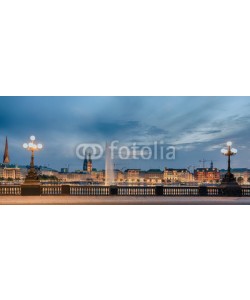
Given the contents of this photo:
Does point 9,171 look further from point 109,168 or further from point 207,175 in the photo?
point 207,175

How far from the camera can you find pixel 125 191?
10922 mm

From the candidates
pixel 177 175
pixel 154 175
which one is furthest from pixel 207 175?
pixel 154 175

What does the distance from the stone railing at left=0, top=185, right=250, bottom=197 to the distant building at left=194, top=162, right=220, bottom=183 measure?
163 centimetres

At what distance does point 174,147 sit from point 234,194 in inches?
92.7

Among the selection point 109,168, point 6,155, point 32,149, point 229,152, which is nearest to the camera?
point 32,149

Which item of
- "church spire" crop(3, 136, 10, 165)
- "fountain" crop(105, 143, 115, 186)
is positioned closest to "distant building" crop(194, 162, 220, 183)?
"fountain" crop(105, 143, 115, 186)

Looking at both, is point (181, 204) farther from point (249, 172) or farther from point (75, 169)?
point (75, 169)

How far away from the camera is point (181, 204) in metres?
8.76

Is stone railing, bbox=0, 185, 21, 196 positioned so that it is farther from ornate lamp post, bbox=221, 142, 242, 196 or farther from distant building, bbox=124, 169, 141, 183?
ornate lamp post, bbox=221, 142, 242, 196

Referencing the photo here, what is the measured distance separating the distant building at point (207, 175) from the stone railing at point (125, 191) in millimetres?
1629

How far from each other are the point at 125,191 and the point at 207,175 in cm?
379

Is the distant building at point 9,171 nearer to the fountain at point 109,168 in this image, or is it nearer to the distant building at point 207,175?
the fountain at point 109,168
